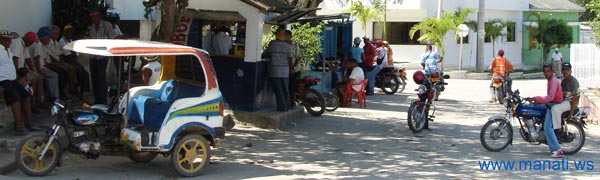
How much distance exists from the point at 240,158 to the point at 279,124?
278 cm

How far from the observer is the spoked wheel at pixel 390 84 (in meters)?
19.9

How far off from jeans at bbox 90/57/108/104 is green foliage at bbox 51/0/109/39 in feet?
6.71

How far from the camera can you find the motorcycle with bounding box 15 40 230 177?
7.30 meters

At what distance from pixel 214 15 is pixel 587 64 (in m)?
14.6

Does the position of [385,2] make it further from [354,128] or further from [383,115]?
[354,128]

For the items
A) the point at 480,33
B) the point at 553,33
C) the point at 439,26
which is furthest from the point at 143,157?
the point at 553,33

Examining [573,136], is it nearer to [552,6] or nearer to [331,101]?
[331,101]

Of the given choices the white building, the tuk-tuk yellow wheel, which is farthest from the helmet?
the white building

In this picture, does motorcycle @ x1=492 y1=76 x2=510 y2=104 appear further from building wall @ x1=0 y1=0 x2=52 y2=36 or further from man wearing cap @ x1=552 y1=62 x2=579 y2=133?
building wall @ x1=0 y1=0 x2=52 y2=36

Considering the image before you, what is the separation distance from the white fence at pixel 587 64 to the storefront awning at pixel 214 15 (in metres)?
13.4

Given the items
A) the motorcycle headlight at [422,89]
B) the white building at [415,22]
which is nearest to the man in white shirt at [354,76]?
the motorcycle headlight at [422,89]

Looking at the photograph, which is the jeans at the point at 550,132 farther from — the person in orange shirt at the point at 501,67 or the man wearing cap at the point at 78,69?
the person in orange shirt at the point at 501,67

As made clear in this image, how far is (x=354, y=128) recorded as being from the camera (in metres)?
12.5

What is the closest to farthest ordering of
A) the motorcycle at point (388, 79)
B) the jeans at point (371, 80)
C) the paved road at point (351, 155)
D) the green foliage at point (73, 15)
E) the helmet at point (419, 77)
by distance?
1. the paved road at point (351, 155)
2. the helmet at point (419, 77)
3. the green foliage at point (73, 15)
4. the jeans at point (371, 80)
5. the motorcycle at point (388, 79)
